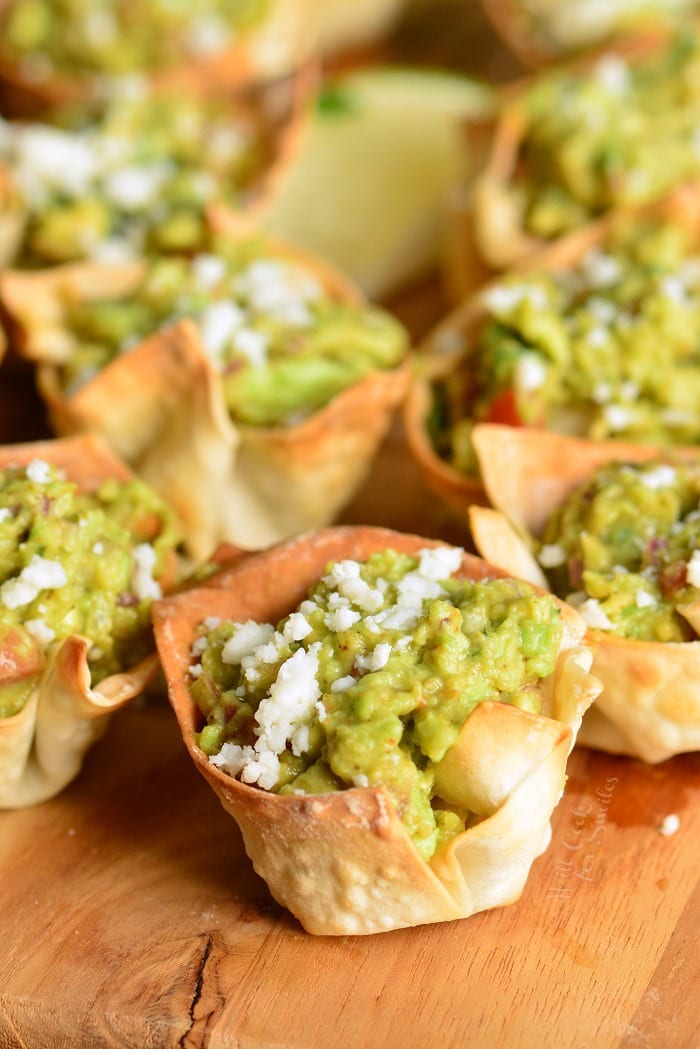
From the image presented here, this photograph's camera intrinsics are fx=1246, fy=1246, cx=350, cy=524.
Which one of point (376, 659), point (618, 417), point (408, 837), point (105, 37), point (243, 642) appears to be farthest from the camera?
point (105, 37)

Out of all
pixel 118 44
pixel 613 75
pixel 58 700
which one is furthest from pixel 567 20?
pixel 58 700

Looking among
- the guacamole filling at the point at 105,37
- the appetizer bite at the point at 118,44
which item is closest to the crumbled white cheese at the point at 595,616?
the appetizer bite at the point at 118,44

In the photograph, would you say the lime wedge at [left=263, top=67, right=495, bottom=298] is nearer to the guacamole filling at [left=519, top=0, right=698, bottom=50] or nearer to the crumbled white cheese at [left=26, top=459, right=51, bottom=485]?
the guacamole filling at [left=519, top=0, right=698, bottom=50]

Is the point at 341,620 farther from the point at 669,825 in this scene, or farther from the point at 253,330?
the point at 253,330

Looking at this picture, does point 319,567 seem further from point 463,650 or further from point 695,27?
point 695,27

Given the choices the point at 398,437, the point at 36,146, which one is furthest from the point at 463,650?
the point at 36,146
